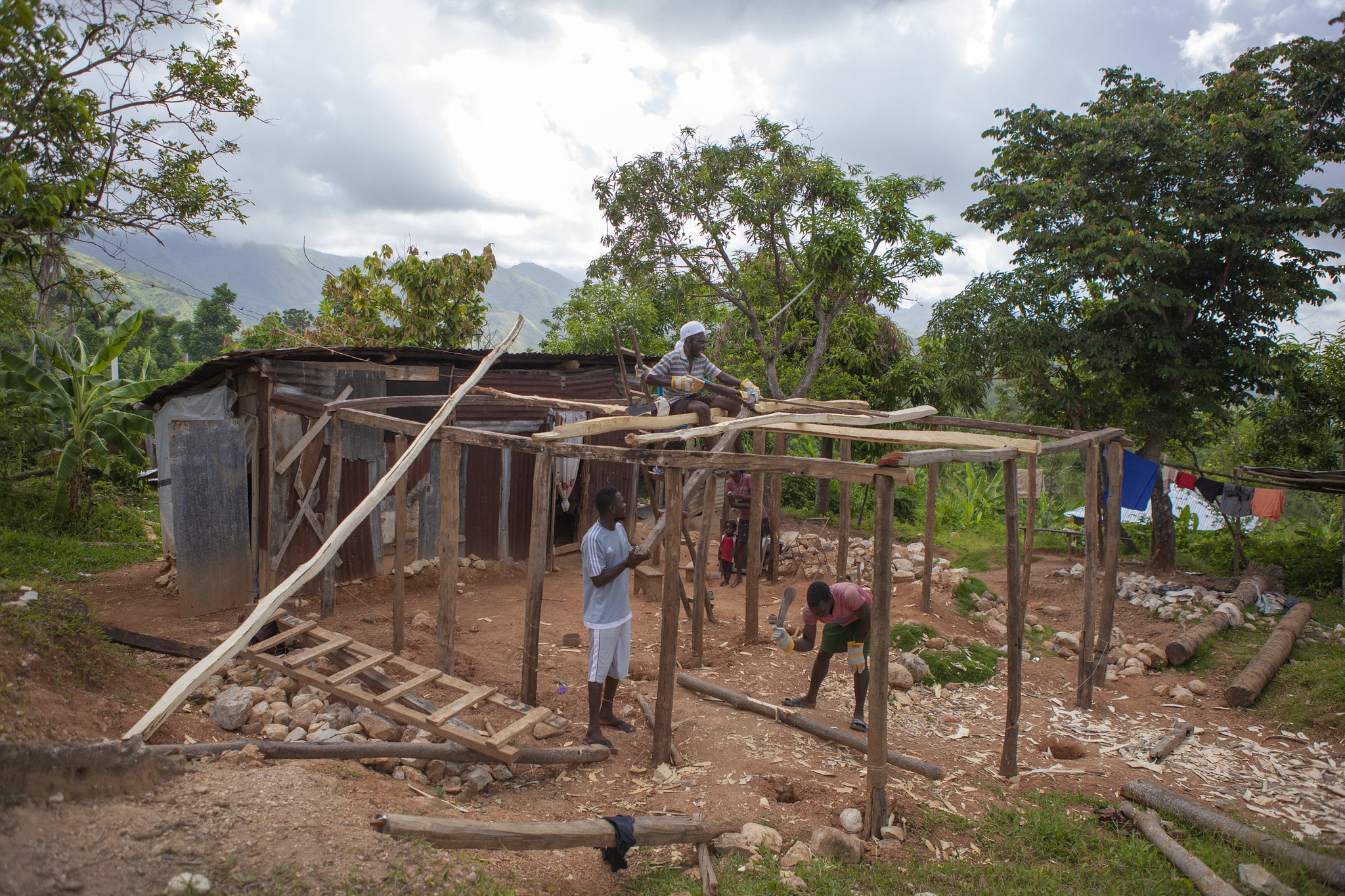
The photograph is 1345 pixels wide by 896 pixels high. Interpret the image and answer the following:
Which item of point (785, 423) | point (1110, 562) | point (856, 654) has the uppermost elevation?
point (785, 423)

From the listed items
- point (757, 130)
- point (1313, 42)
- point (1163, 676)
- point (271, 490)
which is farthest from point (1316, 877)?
point (757, 130)

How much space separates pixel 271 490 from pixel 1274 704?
10.8 metres

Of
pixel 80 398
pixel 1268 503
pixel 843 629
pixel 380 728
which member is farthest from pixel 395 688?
pixel 1268 503

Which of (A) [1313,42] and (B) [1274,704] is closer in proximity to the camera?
(B) [1274,704]

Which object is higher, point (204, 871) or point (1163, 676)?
point (204, 871)

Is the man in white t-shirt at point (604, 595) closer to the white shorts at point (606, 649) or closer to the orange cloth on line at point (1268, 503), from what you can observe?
the white shorts at point (606, 649)

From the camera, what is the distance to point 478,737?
4906mm

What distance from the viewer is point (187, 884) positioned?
2959 millimetres

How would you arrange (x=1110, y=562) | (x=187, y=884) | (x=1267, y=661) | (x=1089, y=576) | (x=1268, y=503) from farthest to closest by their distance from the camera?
1. (x=1268, y=503)
2. (x=1267, y=661)
3. (x=1110, y=562)
4. (x=1089, y=576)
5. (x=187, y=884)

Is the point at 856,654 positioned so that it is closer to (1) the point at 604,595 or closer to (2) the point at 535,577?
(1) the point at 604,595

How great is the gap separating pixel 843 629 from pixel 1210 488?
31.6ft

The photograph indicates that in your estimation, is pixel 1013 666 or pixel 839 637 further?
pixel 839 637

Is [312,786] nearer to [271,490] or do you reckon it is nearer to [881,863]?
[881,863]

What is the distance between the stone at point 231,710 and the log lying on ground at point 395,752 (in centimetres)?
55
